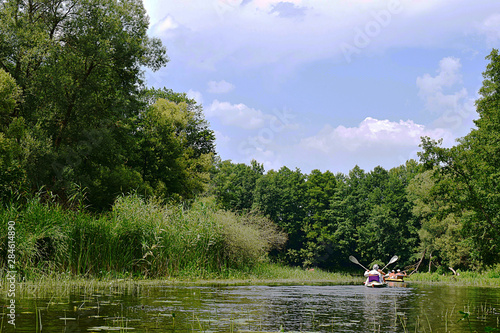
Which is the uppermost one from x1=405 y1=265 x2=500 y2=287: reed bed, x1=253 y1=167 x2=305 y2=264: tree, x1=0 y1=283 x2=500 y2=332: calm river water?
x1=253 y1=167 x2=305 y2=264: tree

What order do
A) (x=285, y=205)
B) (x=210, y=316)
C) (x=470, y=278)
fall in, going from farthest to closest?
(x=285, y=205) < (x=470, y=278) < (x=210, y=316)

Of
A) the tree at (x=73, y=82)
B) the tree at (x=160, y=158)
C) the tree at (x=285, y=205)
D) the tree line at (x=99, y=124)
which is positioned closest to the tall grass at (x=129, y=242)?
the tree line at (x=99, y=124)

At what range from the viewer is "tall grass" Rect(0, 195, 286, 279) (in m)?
12.8

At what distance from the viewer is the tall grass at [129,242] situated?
12.8m

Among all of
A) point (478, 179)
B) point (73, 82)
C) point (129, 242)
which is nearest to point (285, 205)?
Answer: point (478, 179)

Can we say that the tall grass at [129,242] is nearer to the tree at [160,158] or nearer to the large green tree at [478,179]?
the large green tree at [478,179]

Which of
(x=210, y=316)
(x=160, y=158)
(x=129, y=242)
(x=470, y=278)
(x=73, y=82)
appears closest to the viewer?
(x=210, y=316)

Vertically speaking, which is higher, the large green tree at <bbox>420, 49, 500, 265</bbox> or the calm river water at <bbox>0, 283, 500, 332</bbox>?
the large green tree at <bbox>420, 49, 500, 265</bbox>

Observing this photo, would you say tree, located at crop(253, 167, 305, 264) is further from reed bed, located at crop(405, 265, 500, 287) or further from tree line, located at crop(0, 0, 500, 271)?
tree line, located at crop(0, 0, 500, 271)

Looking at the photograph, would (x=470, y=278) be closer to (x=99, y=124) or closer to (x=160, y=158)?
(x=160, y=158)

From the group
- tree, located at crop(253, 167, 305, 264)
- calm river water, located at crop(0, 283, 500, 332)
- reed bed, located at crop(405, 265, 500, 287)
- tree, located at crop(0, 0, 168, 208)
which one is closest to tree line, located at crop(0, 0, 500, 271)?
tree, located at crop(0, 0, 168, 208)

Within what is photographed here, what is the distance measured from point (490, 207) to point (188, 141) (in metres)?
31.9

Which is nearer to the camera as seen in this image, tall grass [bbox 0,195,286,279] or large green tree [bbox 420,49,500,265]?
tall grass [bbox 0,195,286,279]

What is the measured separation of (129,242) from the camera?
1559cm
